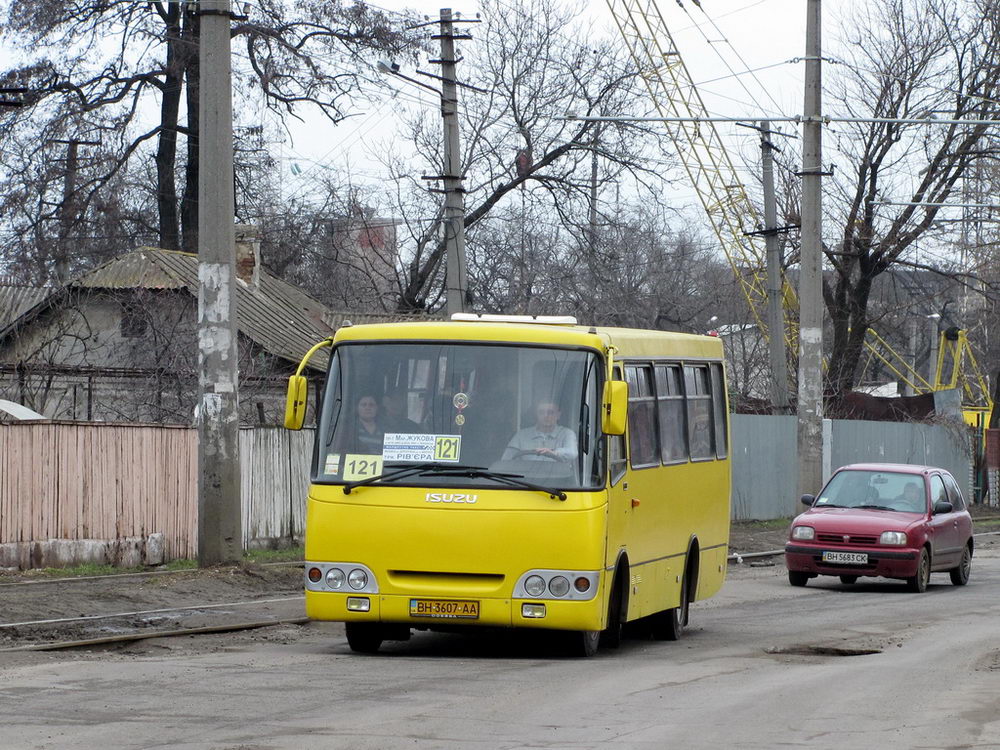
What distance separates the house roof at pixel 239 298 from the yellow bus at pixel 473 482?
20.4 meters

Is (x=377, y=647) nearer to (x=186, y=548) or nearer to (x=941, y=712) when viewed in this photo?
(x=941, y=712)

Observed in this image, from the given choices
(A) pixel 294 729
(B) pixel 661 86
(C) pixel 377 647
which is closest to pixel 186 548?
(C) pixel 377 647

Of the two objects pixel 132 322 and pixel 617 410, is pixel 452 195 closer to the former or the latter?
pixel 132 322

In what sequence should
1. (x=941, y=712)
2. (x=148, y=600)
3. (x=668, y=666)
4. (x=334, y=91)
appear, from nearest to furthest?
(x=941, y=712) < (x=668, y=666) < (x=148, y=600) < (x=334, y=91)

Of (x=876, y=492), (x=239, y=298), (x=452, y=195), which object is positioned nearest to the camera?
(x=876, y=492)

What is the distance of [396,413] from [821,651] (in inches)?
154

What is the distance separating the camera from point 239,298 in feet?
127

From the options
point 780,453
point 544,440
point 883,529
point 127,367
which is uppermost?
point 127,367

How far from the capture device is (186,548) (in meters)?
21.2

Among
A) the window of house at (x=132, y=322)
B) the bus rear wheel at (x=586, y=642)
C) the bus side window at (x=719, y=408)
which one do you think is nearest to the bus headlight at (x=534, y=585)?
the bus rear wheel at (x=586, y=642)

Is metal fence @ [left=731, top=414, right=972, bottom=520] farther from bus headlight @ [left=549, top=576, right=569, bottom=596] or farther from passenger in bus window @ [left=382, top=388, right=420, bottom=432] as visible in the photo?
bus headlight @ [left=549, top=576, right=569, bottom=596]

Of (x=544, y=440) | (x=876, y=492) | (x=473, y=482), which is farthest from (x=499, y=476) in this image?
(x=876, y=492)

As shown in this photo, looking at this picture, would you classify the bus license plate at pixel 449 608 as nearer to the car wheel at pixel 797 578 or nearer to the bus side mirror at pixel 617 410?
the bus side mirror at pixel 617 410

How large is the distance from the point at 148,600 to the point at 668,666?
6.40 m
